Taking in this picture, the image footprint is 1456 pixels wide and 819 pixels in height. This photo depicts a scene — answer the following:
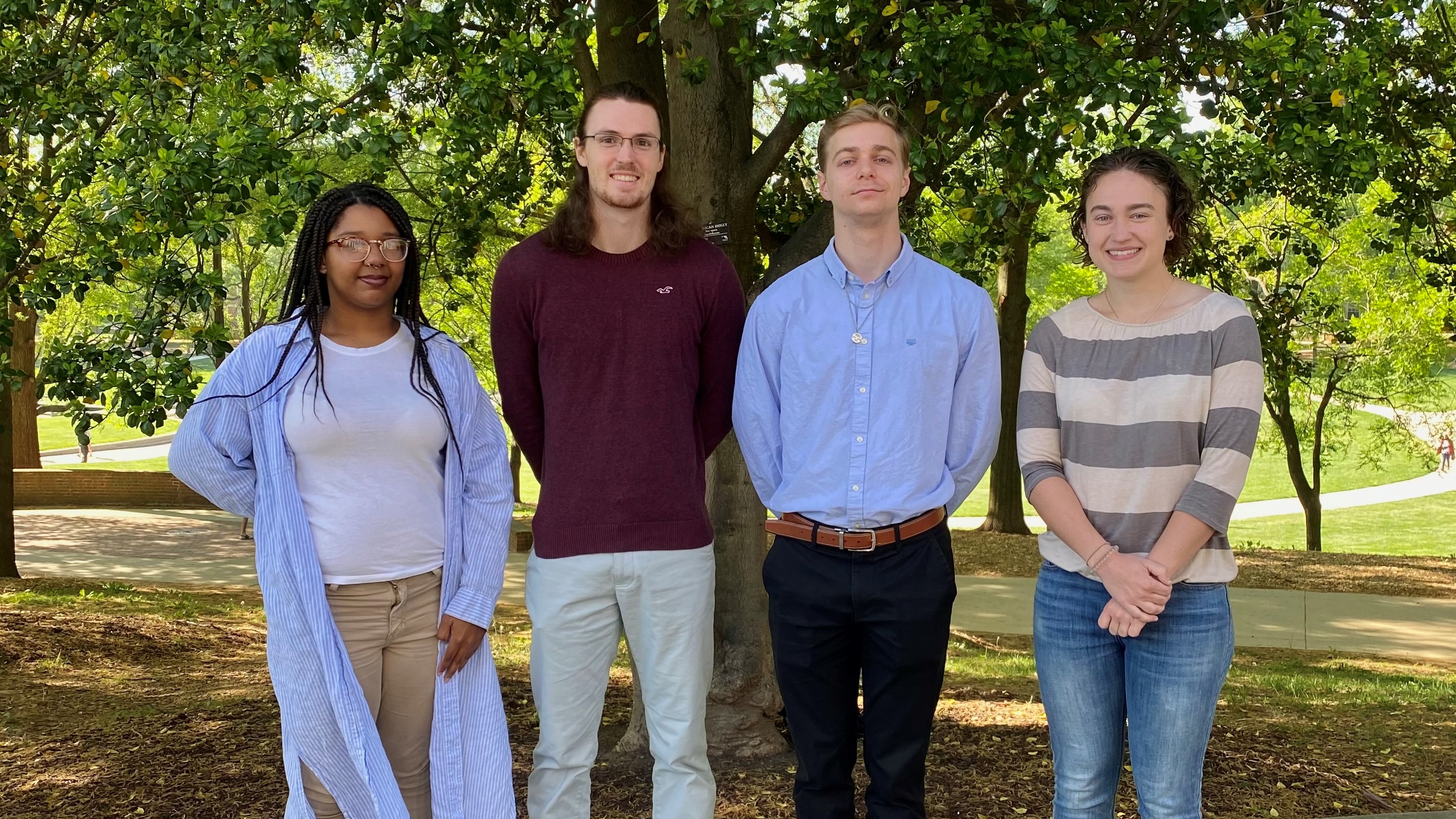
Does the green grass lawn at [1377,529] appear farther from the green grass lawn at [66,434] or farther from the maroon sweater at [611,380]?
the green grass lawn at [66,434]

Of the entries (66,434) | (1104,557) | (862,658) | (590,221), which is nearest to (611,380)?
(590,221)

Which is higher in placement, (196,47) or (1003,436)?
(196,47)

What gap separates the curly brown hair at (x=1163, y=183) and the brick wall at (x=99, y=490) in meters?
22.2

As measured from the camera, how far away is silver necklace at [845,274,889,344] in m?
3.14

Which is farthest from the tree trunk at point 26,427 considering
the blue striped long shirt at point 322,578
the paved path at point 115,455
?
the blue striped long shirt at point 322,578

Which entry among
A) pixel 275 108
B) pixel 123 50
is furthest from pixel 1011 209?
pixel 123 50

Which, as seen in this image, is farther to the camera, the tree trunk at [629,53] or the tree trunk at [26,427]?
the tree trunk at [26,427]

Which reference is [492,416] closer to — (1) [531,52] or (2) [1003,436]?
(1) [531,52]

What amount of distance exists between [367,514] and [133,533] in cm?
1737

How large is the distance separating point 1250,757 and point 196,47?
17.6 ft

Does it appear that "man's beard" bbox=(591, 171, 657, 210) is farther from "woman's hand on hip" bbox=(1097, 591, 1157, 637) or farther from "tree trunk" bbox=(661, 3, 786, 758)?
"tree trunk" bbox=(661, 3, 786, 758)

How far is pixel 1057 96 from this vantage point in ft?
13.5

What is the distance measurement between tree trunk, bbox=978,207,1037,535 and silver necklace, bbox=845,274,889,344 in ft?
32.9

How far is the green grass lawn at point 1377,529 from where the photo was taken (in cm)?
2666
